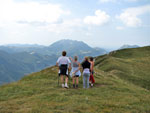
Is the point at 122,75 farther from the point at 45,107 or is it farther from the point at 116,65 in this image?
the point at 45,107

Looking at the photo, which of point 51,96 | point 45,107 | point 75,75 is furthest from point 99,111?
point 75,75

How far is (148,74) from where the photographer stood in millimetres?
56625

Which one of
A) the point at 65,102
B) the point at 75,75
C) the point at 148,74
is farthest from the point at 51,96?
the point at 148,74

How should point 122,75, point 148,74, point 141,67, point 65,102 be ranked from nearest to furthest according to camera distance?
point 65,102 → point 122,75 → point 148,74 → point 141,67

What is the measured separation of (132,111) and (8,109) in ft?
31.0

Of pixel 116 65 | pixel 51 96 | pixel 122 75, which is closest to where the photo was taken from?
pixel 51 96

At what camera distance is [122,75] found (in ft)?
170

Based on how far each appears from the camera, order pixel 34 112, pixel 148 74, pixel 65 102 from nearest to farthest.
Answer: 1. pixel 34 112
2. pixel 65 102
3. pixel 148 74

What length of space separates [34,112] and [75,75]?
8936 mm

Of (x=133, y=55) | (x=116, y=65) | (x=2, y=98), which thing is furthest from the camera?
(x=133, y=55)

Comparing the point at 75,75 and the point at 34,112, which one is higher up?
the point at 75,75

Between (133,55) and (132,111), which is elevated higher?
(133,55)

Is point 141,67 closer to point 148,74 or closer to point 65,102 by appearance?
point 148,74

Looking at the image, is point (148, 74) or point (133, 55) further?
point (133, 55)
